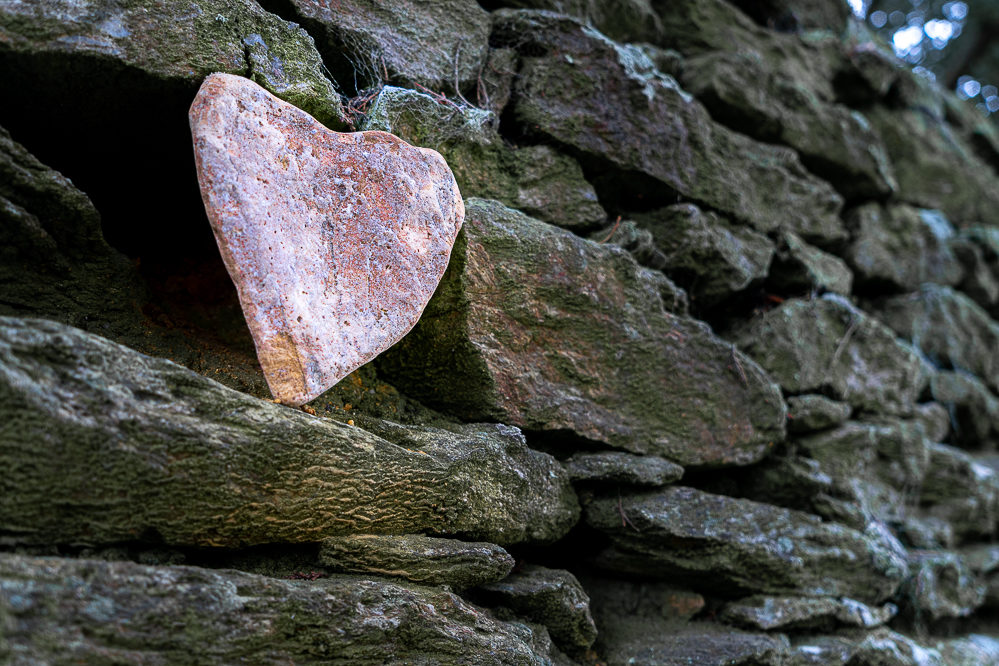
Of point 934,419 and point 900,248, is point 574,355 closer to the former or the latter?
point 934,419

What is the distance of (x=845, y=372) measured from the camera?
3414 mm

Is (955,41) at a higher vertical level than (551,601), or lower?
higher

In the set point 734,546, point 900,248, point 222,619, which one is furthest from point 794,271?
point 222,619

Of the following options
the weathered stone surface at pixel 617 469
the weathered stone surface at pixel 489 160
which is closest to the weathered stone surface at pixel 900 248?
the weathered stone surface at pixel 489 160

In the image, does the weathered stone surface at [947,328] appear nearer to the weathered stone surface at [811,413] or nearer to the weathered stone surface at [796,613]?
the weathered stone surface at [811,413]

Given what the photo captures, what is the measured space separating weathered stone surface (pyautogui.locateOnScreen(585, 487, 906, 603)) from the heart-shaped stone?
1.04 m

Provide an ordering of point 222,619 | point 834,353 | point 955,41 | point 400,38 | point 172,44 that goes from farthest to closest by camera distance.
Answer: point 955,41
point 834,353
point 400,38
point 172,44
point 222,619

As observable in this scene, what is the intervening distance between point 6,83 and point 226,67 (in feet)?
1.55

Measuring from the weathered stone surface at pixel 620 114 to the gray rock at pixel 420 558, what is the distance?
1541 mm

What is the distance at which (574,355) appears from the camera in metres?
2.34

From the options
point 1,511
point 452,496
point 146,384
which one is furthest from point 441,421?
point 1,511

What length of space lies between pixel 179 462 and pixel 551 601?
1134mm

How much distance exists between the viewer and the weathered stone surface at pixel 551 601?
6.40 ft

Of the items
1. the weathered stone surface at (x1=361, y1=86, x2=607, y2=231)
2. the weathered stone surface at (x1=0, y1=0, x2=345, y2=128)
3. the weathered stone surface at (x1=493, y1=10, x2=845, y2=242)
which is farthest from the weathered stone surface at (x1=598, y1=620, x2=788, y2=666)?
the weathered stone surface at (x1=0, y1=0, x2=345, y2=128)
